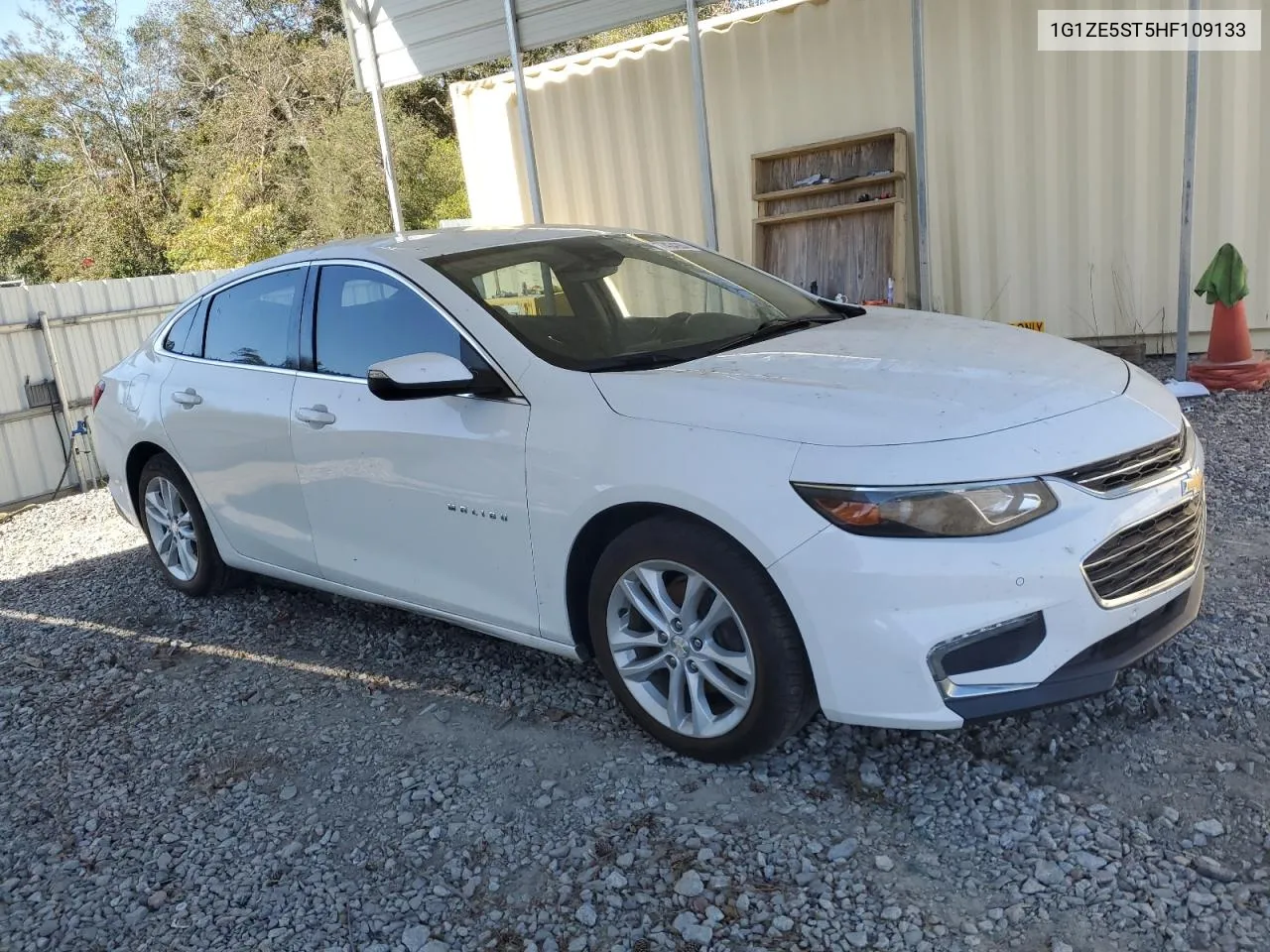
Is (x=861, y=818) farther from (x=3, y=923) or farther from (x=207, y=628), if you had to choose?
(x=207, y=628)

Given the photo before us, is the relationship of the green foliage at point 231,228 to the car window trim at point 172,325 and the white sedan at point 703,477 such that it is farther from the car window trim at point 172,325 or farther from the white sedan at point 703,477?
the white sedan at point 703,477

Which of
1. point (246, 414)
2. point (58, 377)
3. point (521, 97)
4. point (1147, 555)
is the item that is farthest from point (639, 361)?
point (58, 377)

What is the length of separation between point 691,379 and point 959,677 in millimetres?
1121

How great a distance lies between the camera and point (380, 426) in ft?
12.5

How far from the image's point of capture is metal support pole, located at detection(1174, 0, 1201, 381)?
6375 mm

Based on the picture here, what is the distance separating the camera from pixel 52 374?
970 centimetres

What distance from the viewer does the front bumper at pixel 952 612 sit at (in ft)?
8.61

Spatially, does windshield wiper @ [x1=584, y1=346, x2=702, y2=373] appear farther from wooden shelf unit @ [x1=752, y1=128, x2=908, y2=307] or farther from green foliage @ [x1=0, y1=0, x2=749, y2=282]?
green foliage @ [x1=0, y1=0, x2=749, y2=282]

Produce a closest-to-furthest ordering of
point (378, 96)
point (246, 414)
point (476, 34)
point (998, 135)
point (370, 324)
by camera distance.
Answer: point (370, 324) < point (246, 414) < point (998, 135) < point (476, 34) < point (378, 96)

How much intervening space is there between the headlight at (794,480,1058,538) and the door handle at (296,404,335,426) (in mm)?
2146

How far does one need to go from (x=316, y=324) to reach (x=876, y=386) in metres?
2.31

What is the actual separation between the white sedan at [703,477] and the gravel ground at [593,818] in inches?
12.6

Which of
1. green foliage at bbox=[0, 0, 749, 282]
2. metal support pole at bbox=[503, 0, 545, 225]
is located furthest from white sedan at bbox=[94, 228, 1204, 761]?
green foliage at bbox=[0, 0, 749, 282]

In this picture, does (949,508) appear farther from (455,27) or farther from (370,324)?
(455,27)
